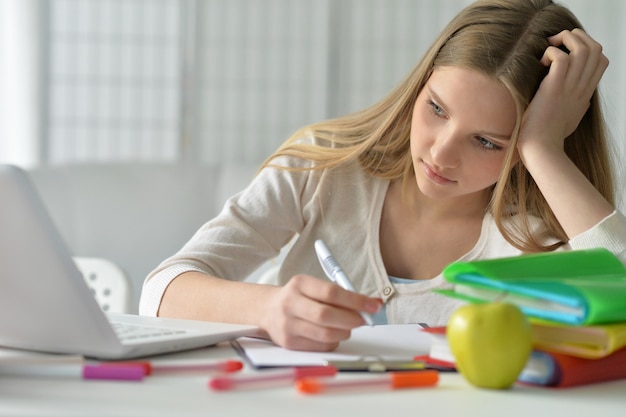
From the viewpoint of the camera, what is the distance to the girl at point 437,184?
4.12 feet

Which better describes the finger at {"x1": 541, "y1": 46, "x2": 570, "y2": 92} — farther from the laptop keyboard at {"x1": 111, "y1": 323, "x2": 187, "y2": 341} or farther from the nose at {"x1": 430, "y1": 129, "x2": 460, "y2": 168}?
the laptop keyboard at {"x1": 111, "y1": 323, "x2": 187, "y2": 341}

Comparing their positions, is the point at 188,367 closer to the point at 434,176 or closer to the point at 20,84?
the point at 434,176

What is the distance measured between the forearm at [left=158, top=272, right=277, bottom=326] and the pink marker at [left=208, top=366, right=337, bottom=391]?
0.20 metres

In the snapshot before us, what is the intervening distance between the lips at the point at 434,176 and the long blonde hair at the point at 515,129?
0.29ft

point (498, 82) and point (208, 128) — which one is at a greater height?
point (498, 82)

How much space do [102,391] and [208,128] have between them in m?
3.16

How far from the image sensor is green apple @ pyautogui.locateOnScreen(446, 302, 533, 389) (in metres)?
0.73

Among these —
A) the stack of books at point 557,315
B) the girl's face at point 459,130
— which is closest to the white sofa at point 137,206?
the girl's face at point 459,130

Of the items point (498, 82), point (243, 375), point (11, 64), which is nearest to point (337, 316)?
point (243, 375)

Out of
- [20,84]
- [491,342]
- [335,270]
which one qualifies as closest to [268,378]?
[491,342]

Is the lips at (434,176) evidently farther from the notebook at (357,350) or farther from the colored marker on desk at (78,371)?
the colored marker on desk at (78,371)

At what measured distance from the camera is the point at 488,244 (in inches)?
60.4

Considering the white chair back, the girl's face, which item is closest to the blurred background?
the white chair back

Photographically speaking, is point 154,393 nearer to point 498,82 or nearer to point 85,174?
point 498,82
